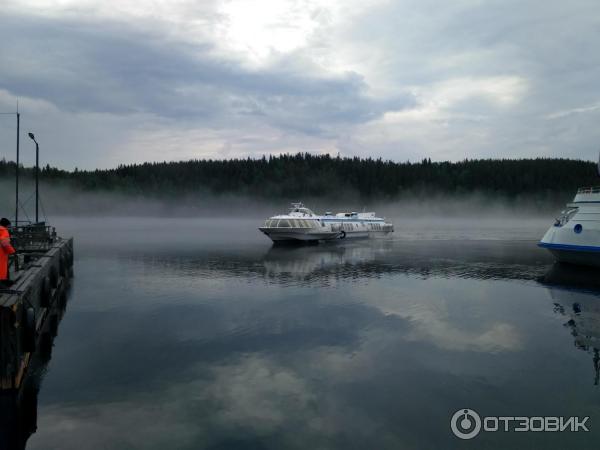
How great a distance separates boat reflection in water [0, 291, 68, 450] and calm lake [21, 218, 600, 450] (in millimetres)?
407

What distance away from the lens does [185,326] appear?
2333 centimetres

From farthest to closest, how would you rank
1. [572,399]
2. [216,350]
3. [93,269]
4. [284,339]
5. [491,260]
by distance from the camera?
[491,260]
[93,269]
[284,339]
[216,350]
[572,399]

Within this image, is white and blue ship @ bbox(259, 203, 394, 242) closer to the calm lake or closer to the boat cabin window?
the calm lake

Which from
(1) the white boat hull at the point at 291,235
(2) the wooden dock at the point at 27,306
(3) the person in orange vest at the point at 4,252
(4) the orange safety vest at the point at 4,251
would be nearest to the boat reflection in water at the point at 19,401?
(2) the wooden dock at the point at 27,306

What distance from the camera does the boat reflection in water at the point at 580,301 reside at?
2112 cm

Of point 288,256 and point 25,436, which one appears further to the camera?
point 288,256

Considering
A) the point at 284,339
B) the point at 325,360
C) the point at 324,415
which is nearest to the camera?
the point at 324,415

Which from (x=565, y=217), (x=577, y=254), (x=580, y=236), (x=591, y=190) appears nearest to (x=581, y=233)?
(x=580, y=236)

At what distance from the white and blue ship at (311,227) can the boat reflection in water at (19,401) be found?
53057 millimetres

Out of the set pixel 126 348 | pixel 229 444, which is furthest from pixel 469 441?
pixel 126 348

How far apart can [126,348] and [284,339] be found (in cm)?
705

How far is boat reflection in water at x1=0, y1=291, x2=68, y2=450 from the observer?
12656 millimetres

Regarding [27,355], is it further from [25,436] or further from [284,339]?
[284,339]

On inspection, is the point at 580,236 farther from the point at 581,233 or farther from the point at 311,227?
the point at 311,227
